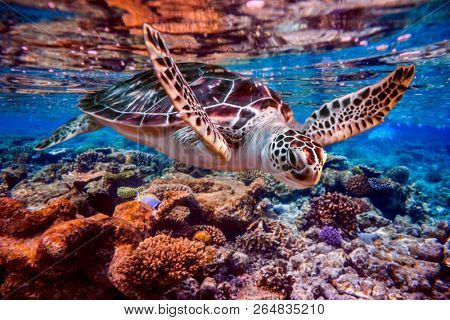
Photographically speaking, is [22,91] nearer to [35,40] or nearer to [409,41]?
[35,40]

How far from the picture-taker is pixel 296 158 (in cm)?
275

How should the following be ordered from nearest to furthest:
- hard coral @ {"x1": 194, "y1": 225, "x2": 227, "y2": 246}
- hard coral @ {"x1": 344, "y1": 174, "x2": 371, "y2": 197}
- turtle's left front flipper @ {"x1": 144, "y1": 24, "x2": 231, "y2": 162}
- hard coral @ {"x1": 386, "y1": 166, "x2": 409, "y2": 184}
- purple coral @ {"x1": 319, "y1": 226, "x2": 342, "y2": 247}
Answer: turtle's left front flipper @ {"x1": 144, "y1": 24, "x2": 231, "y2": 162} → hard coral @ {"x1": 194, "y1": 225, "x2": 227, "y2": 246} → purple coral @ {"x1": 319, "y1": 226, "x2": 342, "y2": 247} → hard coral @ {"x1": 344, "y1": 174, "x2": 371, "y2": 197} → hard coral @ {"x1": 386, "y1": 166, "x2": 409, "y2": 184}

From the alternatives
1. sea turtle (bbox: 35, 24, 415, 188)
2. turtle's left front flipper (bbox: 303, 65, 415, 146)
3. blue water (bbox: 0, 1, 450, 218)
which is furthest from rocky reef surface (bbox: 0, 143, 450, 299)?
blue water (bbox: 0, 1, 450, 218)

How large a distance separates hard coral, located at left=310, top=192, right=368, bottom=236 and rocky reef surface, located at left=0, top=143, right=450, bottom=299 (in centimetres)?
2

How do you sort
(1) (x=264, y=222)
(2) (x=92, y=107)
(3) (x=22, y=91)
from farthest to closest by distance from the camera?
(3) (x=22, y=91) < (2) (x=92, y=107) < (1) (x=264, y=222)

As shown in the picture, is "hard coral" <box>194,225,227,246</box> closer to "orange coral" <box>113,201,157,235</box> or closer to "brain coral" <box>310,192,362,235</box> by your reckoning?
"orange coral" <box>113,201,157,235</box>

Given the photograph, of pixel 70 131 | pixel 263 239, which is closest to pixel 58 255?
pixel 263 239

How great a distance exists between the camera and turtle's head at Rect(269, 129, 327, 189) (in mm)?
2680

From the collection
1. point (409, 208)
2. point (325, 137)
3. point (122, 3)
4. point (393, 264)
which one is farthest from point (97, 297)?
point (409, 208)

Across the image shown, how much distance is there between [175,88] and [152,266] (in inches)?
79.6

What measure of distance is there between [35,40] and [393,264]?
10355 millimetres

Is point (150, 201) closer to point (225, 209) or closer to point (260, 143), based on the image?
point (225, 209)

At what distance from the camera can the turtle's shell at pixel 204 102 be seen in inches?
158

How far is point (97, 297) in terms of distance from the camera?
9.89ft
